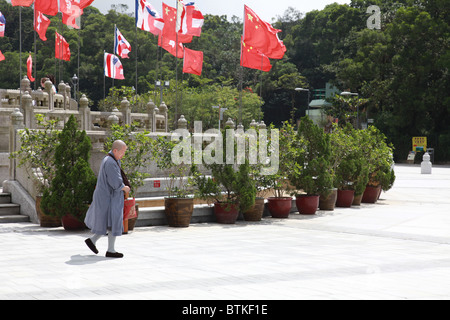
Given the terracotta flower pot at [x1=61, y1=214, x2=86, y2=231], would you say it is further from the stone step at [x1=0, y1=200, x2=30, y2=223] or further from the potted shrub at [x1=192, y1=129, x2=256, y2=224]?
the potted shrub at [x1=192, y1=129, x2=256, y2=224]

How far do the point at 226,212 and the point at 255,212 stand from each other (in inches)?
35.6

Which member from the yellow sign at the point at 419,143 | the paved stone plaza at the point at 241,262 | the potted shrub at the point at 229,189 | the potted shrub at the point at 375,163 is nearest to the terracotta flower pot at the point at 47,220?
the paved stone plaza at the point at 241,262

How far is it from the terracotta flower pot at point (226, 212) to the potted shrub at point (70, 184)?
10.2 feet

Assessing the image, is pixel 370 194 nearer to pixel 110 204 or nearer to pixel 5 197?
pixel 5 197

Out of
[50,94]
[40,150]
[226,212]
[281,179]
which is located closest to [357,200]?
[281,179]

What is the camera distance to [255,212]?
1429 cm

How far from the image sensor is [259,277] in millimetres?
7797

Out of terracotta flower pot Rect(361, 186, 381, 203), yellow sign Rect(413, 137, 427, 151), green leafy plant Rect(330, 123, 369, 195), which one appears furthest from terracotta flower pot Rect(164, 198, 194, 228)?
yellow sign Rect(413, 137, 427, 151)

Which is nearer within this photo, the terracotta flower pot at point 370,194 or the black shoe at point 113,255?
the black shoe at point 113,255

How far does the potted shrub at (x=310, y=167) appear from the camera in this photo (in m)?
15.7

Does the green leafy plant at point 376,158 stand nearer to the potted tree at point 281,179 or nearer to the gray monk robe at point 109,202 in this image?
the potted tree at point 281,179

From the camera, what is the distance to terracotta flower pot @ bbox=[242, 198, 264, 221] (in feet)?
46.8

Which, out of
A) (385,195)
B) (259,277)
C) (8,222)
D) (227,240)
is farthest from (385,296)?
(385,195)

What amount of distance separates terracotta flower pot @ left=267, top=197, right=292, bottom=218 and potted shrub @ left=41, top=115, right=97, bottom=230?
15.9ft
